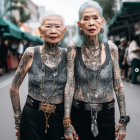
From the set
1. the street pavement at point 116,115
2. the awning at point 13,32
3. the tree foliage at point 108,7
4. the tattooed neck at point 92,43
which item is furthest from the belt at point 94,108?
the tree foliage at point 108,7

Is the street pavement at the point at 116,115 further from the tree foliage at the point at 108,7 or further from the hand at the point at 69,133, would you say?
the tree foliage at the point at 108,7

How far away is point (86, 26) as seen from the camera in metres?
1.97

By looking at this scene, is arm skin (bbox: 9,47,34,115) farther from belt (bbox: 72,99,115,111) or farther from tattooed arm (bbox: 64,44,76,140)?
belt (bbox: 72,99,115,111)

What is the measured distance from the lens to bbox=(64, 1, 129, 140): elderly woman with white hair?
1.98 m

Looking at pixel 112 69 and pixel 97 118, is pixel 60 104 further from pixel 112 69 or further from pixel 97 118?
pixel 112 69

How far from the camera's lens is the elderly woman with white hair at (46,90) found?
6.48 ft

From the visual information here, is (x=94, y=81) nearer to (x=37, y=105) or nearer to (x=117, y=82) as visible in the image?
(x=117, y=82)

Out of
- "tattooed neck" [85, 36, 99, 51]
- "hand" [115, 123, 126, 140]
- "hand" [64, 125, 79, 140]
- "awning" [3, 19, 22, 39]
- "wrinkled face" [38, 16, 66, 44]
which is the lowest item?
"awning" [3, 19, 22, 39]

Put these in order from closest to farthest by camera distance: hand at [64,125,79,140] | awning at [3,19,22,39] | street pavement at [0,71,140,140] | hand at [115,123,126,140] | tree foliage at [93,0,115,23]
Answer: hand at [64,125,79,140] < hand at [115,123,126,140] < street pavement at [0,71,140,140] < awning at [3,19,22,39] < tree foliage at [93,0,115,23]

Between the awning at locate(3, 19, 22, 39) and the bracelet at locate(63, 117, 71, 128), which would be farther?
the awning at locate(3, 19, 22, 39)

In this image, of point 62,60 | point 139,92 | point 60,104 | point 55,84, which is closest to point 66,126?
point 60,104

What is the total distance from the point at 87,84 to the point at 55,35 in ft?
1.76

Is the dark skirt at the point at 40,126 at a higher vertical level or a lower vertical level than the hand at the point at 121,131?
higher

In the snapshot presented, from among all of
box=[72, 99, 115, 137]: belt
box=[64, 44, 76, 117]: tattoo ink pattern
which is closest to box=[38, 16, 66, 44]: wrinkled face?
box=[64, 44, 76, 117]: tattoo ink pattern
